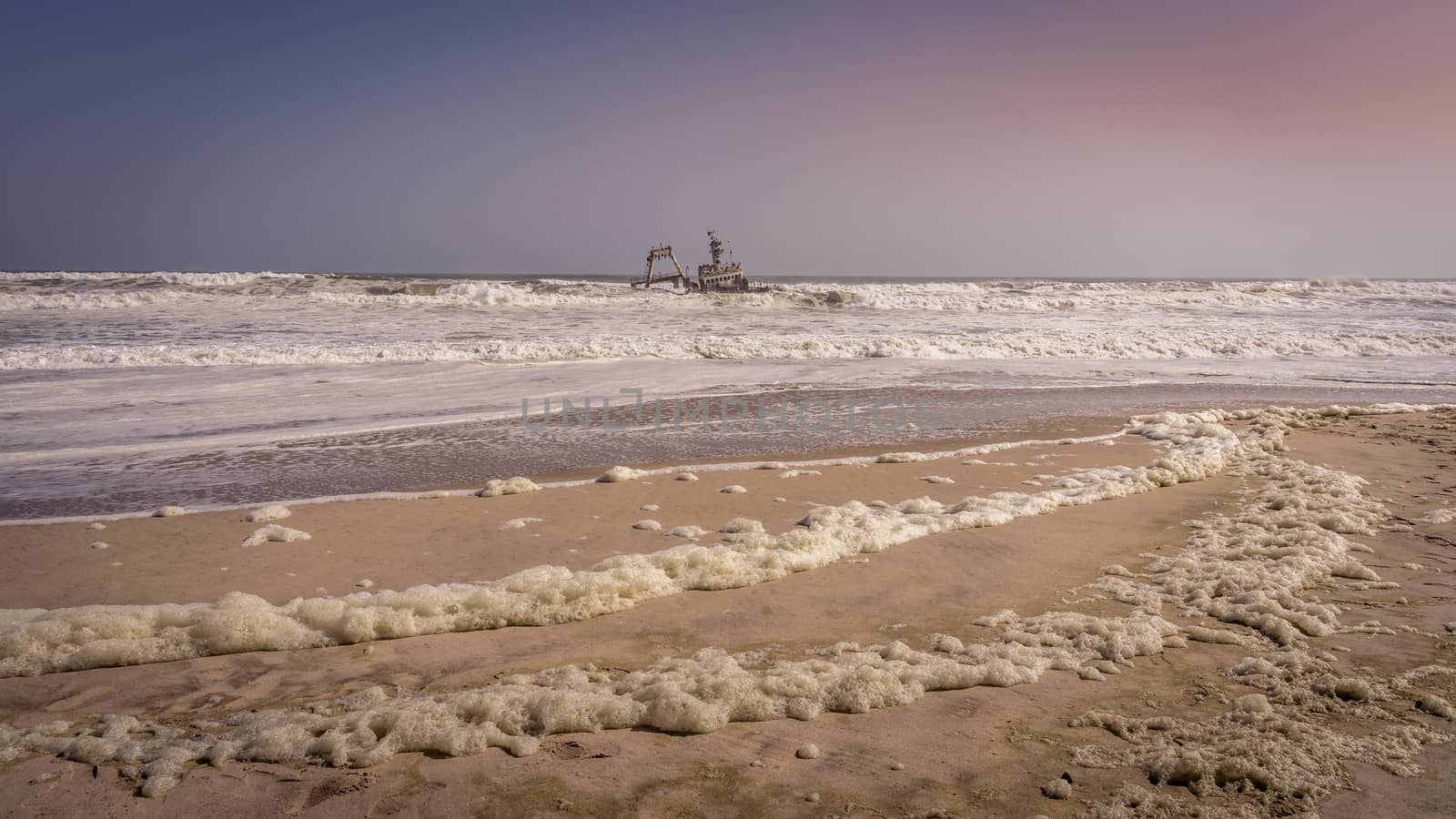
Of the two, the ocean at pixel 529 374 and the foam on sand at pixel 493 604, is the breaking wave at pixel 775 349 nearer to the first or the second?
the ocean at pixel 529 374

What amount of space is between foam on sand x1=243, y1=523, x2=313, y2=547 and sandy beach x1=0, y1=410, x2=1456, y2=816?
73 mm

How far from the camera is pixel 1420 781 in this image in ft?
8.14

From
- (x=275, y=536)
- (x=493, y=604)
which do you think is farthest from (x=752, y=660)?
(x=275, y=536)

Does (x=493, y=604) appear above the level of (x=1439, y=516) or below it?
below

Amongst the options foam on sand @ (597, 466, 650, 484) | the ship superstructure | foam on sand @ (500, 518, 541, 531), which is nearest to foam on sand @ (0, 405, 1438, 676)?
foam on sand @ (500, 518, 541, 531)

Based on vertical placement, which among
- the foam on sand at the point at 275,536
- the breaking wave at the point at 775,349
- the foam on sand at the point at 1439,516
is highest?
the breaking wave at the point at 775,349

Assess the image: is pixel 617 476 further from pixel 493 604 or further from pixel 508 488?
pixel 493 604

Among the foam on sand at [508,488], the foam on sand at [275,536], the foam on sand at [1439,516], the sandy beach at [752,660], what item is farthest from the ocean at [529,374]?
the foam on sand at [1439,516]

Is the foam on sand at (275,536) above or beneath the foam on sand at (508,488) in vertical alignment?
beneath

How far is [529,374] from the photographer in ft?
48.1

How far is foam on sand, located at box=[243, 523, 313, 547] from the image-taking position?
519cm

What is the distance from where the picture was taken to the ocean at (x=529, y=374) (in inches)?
313

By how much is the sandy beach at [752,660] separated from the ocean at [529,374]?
2.11 m

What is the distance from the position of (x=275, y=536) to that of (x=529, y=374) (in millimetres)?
9549
